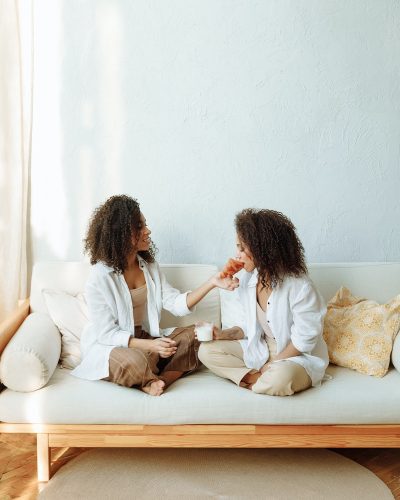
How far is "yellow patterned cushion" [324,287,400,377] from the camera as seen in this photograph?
2311mm

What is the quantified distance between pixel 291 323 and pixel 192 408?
519mm

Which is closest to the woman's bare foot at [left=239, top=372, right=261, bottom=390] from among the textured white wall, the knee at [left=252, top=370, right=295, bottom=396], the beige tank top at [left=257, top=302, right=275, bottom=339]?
the knee at [left=252, top=370, right=295, bottom=396]

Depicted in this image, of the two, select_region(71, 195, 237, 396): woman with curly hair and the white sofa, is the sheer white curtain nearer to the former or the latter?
select_region(71, 195, 237, 396): woman with curly hair

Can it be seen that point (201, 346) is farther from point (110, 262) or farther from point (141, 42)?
point (141, 42)

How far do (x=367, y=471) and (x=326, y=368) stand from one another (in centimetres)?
41

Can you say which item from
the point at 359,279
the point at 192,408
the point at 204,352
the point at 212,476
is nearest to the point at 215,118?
the point at 359,279

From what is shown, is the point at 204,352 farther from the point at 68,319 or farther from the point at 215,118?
the point at 215,118

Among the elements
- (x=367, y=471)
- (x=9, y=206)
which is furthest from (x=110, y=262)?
(x=367, y=471)

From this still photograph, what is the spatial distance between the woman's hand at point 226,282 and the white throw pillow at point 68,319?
22.1 inches

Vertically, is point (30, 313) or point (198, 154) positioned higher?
point (198, 154)

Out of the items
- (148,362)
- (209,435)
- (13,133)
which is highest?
(13,133)

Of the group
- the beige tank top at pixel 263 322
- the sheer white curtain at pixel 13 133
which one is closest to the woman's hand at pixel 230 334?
the beige tank top at pixel 263 322

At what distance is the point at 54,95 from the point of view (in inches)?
110

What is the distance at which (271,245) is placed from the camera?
2.24 m
